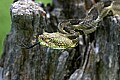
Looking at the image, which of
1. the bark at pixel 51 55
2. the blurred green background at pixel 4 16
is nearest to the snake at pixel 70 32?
the bark at pixel 51 55

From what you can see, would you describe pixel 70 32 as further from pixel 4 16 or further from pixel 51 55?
pixel 4 16

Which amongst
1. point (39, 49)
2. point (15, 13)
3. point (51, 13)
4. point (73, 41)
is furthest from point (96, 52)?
Answer: point (51, 13)

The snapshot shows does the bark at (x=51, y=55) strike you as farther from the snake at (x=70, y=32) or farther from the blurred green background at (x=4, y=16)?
the blurred green background at (x=4, y=16)

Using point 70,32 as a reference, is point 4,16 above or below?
below

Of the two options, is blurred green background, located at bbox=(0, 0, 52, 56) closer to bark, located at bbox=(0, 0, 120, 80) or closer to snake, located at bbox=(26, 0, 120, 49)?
bark, located at bbox=(0, 0, 120, 80)

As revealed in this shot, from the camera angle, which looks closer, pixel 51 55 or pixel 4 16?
pixel 51 55

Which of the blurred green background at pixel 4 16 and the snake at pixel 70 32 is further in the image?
the blurred green background at pixel 4 16

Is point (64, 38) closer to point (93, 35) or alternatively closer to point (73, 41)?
point (73, 41)

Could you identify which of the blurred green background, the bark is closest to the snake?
the bark

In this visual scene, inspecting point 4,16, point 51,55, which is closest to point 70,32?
point 51,55

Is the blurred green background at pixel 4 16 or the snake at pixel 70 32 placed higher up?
the snake at pixel 70 32
